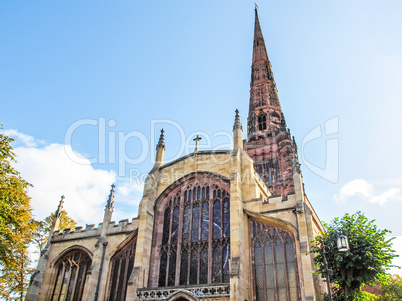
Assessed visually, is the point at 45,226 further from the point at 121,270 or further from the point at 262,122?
the point at 262,122

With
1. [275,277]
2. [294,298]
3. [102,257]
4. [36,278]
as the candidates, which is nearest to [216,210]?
[275,277]

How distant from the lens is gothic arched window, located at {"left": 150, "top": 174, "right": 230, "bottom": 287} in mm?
18844

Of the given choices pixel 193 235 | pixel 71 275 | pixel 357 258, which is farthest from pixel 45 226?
pixel 357 258

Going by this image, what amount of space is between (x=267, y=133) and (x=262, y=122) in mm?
2160

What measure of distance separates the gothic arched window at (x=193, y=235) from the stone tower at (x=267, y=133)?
9654 mm

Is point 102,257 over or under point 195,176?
under

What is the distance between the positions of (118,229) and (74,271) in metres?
4.21

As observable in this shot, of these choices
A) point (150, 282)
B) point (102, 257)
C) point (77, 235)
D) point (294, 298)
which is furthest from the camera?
point (77, 235)

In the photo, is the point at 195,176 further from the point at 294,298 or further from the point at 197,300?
the point at 294,298

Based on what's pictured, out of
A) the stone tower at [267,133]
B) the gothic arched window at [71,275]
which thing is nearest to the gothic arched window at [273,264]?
the stone tower at [267,133]

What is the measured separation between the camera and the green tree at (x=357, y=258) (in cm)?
1400

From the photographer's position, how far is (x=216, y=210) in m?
20.5

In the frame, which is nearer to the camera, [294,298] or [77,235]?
[294,298]

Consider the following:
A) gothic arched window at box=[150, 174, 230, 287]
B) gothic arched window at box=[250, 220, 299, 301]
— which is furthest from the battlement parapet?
gothic arched window at box=[250, 220, 299, 301]
